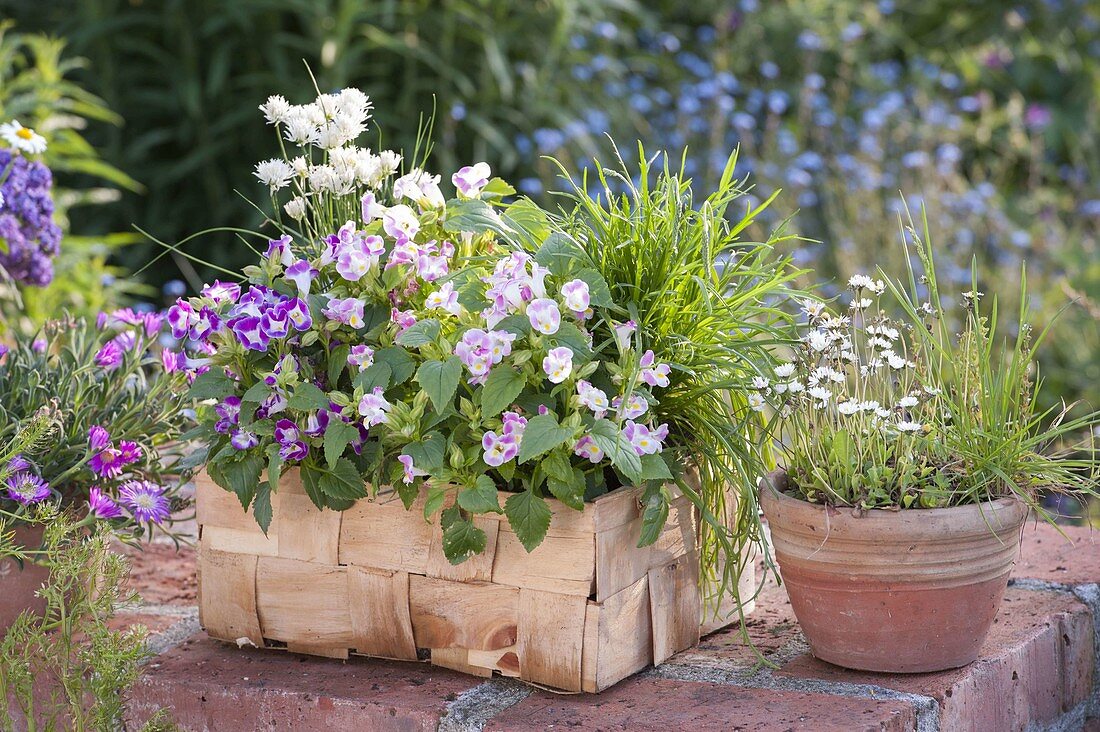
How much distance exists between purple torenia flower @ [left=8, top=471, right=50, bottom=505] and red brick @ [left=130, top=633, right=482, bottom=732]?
0.26 m

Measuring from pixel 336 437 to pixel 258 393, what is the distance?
12 centimetres

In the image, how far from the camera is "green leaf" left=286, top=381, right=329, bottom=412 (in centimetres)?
141

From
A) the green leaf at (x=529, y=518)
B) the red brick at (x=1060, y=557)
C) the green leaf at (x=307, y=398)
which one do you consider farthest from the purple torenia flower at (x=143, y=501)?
the red brick at (x=1060, y=557)

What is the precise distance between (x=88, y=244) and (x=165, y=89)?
1.61 meters

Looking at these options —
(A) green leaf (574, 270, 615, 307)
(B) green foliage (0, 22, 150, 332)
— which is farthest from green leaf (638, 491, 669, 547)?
(B) green foliage (0, 22, 150, 332)

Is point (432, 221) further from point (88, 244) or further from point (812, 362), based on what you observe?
point (88, 244)

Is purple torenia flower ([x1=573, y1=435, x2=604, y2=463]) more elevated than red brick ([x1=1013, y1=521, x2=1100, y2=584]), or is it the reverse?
purple torenia flower ([x1=573, y1=435, x2=604, y2=463])

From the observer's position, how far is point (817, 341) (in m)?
1.42

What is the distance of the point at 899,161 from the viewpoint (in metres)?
4.98

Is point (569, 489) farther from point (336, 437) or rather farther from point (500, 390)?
point (336, 437)

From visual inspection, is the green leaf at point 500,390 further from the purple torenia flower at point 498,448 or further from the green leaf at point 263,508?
the green leaf at point 263,508

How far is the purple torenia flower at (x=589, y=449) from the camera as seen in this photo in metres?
1.35

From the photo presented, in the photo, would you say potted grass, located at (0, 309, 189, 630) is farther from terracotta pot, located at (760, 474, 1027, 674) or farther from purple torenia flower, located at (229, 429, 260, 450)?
terracotta pot, located at (760, 474, 1027, 674)

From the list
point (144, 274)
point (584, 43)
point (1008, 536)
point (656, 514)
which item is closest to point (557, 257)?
point (656, 514)
